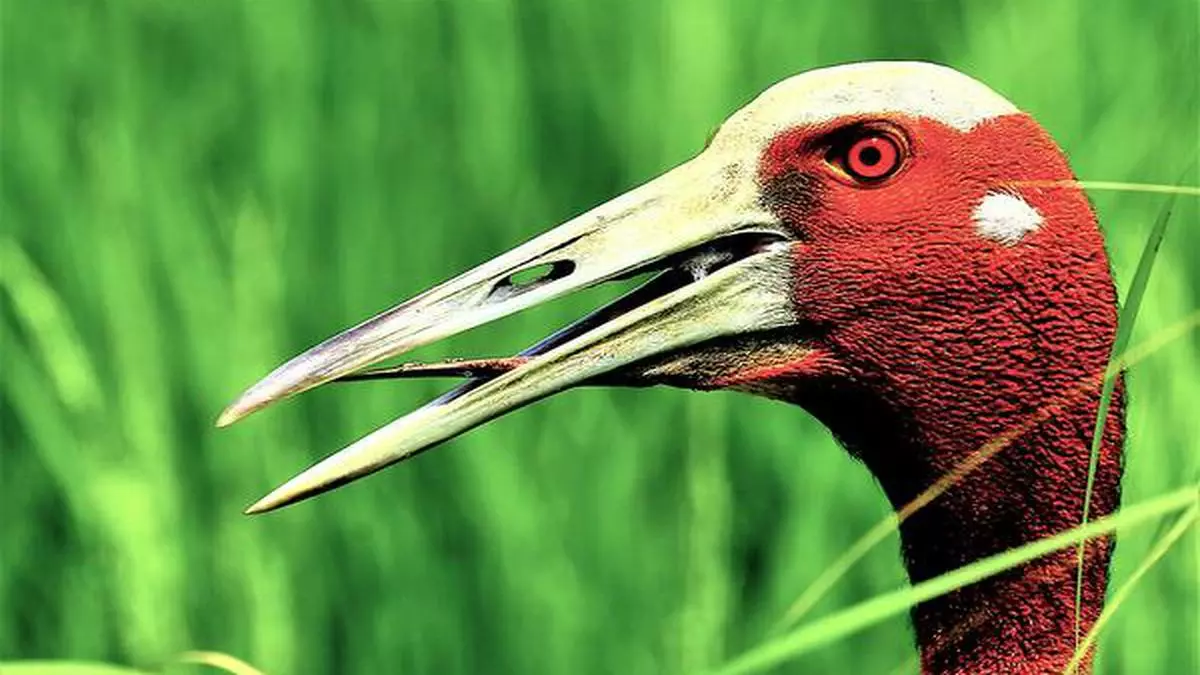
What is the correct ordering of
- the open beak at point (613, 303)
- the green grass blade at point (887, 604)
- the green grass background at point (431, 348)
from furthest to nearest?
1. the green grass background at point (431, 348)
2. the open beak at point (613, 303)
3. the green grass blade at point (887, 604)

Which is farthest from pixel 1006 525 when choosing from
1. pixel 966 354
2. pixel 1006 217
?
pixel 1006 217

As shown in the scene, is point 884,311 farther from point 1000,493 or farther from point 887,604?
point 887,604

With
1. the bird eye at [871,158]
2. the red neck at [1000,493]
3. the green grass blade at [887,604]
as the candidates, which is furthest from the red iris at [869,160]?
the green grass blade at [887,604]

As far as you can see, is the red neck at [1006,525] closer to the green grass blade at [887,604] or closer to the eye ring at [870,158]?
the eye ring at [870,158]

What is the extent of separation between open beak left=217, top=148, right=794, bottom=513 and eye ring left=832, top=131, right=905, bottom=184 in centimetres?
7

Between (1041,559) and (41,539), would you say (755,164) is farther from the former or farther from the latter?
(41,539)

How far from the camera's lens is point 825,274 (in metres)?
2.10

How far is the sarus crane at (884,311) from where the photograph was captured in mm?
2053

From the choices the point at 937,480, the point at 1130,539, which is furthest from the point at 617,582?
the point at 937,480

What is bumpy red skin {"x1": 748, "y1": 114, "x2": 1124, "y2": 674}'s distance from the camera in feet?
6.78

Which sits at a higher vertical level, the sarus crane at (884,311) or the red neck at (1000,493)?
the sarus crane at (884,311)

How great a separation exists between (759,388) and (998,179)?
0.23m

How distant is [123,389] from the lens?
10.9ft

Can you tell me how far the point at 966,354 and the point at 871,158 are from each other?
0.16 meters
